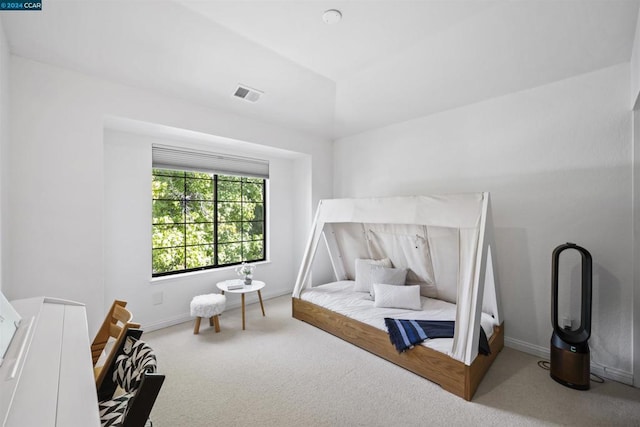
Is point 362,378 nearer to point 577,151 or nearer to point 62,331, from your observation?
point 62,331

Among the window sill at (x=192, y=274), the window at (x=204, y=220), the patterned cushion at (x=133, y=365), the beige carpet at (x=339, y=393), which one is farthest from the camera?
the window at (x=204, y=220)

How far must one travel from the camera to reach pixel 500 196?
2.93m

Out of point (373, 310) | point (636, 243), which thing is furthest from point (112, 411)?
point (636, 243)

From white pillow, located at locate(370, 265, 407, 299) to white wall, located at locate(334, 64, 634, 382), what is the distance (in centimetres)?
100

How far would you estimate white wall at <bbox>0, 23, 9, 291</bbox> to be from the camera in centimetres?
192

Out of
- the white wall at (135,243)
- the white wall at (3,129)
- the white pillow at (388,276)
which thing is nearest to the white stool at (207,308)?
the white wall at (135,243)

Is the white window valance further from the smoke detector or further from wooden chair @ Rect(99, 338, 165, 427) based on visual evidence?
wooden chair @ Rect(99, 338, 165, 427)

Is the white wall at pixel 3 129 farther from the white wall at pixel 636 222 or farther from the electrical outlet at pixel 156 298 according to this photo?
the white wall at pixel 636 222

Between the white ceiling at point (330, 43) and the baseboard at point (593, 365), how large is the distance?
8.34 feet

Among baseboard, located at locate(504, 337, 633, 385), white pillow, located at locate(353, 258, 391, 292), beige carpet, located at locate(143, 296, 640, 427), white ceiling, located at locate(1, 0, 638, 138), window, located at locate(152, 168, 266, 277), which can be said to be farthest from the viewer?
window, located at locate(152, 168, 266, 277)

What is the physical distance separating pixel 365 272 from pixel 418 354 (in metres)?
1.28

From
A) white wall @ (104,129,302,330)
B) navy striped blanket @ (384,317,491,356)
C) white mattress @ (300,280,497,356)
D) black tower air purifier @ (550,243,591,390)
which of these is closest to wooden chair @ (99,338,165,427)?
navy striped blanket @ (384,317,491,356)

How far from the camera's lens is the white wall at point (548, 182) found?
232 cm

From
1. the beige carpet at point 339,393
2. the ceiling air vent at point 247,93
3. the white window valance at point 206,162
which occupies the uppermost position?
the ceiling air vent at point 247,93
